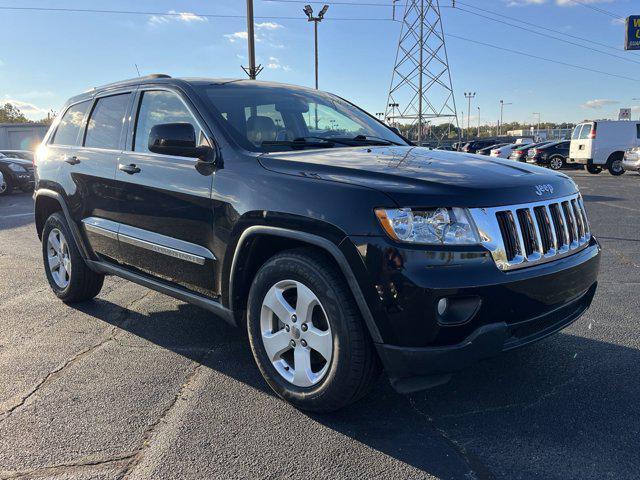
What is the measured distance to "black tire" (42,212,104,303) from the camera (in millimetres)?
4680

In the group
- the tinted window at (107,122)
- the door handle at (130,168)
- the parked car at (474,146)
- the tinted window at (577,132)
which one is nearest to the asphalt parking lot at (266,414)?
the door handle at (130,168)

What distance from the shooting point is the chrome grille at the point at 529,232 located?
2488 mm

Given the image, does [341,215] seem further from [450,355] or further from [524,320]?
[524,320]

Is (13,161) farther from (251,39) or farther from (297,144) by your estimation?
(297,144)

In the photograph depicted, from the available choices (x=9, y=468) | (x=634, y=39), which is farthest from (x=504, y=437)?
(x=634, y=39)

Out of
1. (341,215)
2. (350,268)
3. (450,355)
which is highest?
(341,215)

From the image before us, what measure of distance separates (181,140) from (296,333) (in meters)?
1.34

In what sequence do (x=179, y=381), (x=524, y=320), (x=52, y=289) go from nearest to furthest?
1. (x=524, y=320)
2. (x=179, y=381)
3. (x=52, y=289)

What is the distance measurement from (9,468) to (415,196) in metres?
2.20

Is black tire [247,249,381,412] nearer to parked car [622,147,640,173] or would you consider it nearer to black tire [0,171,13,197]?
black tire [0,171,13,197]

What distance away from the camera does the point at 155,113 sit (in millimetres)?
3869

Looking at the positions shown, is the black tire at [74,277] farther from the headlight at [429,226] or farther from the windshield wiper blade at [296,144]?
the headlight at [429,226]

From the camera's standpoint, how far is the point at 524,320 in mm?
2570

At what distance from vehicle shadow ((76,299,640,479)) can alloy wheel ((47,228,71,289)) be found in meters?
1.59
